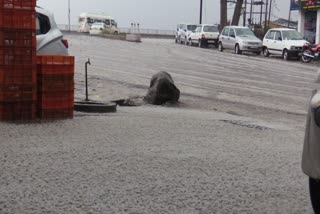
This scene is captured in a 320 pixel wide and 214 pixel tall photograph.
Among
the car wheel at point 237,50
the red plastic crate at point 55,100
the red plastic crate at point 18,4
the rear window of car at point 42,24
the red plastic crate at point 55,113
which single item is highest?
the red plastic crate at point 18,4

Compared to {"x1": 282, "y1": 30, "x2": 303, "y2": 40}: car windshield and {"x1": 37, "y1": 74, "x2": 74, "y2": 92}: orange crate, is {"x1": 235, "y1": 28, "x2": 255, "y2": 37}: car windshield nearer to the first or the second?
{"x1": 282, "y1": 30, "x2": 303, "y2": 40}: car windshield

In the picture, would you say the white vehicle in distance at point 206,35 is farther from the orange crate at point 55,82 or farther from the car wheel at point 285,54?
the orange crate at point 55,82

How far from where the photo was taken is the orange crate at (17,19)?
23.5ft

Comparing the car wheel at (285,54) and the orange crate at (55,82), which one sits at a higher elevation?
the orange crate at (55,82)

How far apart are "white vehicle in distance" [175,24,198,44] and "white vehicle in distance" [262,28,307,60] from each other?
14.9 meters

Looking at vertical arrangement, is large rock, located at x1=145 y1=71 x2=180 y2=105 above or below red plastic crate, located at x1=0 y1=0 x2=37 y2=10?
below

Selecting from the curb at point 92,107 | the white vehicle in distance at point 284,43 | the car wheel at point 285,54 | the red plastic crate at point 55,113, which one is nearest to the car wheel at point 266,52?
the white vehicle in distance at point 284,43

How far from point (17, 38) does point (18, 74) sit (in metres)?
0.50

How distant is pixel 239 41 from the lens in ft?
119

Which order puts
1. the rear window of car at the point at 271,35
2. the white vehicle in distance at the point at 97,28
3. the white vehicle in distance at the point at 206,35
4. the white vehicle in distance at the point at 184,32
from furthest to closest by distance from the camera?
the white vehicle in distance at the point at 97,28, the white vehicle in distance at the point at 184,32, the white vehicle in distance at the point at 206,35, the rear window of car at the point at 271,35

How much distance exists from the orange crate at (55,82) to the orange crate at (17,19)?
0.74 metres

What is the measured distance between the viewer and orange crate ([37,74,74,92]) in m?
7.60

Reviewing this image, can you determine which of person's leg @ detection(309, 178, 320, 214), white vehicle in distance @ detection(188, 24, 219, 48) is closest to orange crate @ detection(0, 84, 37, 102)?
person's leg @ detection(309, 178, 320, 214)

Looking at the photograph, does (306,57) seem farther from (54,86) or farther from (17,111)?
(17,111)
